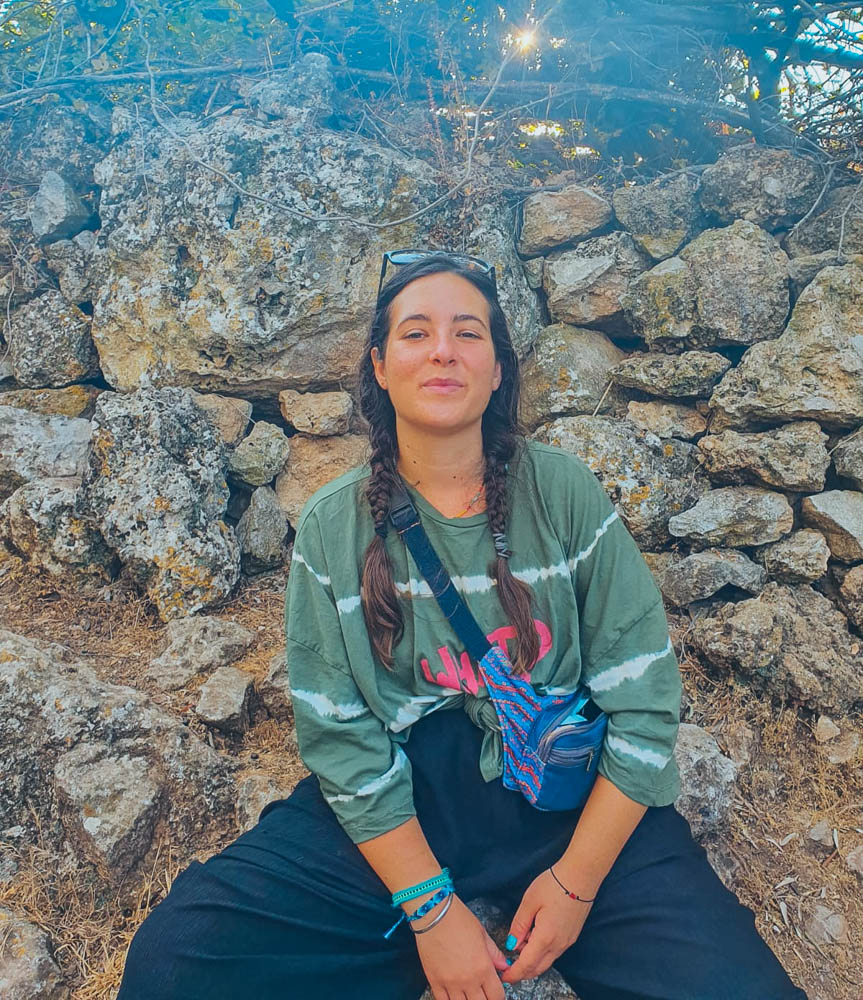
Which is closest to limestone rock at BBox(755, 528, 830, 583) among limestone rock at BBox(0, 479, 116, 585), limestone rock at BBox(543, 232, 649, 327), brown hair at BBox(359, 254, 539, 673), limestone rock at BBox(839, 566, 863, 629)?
limestone rock at BBox(839, 566, 863, 629)

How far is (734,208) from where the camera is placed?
4.45 metres

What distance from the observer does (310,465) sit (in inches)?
175

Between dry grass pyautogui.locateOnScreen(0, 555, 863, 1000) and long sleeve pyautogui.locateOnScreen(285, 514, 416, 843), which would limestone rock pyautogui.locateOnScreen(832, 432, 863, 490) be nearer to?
dry grass pyautogui.locateOnScreen(0, 555, 863, 1000)

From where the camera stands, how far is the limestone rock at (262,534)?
4133mm

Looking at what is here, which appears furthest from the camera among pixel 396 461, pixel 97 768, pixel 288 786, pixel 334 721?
pixel 288 786

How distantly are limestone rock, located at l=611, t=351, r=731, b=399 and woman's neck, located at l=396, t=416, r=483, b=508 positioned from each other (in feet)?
7.89

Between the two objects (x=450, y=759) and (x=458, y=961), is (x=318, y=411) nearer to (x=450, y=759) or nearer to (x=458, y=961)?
(x=450, y=759)

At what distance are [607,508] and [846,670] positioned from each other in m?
2.04

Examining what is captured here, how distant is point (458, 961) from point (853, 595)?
2806 mm

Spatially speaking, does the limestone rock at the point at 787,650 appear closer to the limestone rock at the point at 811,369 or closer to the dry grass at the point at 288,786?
the dry grass at the point at 288,786

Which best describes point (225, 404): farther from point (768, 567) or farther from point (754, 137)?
point (754, 137)

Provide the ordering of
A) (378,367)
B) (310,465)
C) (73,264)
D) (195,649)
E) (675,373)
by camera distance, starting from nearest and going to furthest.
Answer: (378,367) < (195,649) < (675,373) < (310,465) < (73,264)

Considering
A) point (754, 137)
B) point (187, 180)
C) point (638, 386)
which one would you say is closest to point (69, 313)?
point (187, 180)

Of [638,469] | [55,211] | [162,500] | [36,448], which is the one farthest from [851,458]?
[55,211]
